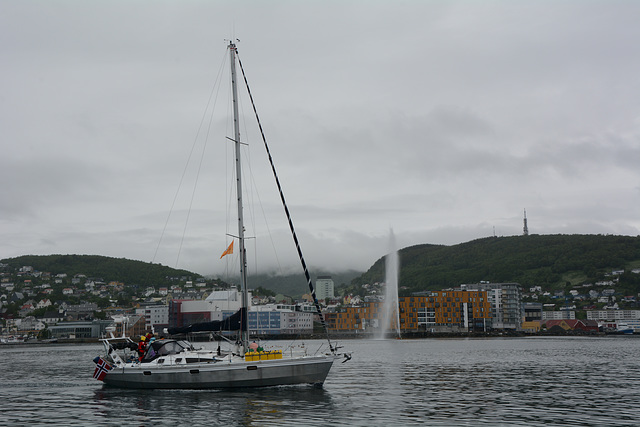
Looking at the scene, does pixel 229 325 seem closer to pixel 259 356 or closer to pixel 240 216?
pixel 259 356

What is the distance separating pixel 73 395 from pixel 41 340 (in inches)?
7088

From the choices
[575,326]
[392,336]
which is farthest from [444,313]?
[575,326]

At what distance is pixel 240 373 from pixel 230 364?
740 mm

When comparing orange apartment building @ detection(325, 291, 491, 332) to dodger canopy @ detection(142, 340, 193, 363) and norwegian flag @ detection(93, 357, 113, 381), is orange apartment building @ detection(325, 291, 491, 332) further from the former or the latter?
dodger canopy @ detection(142, 340, 193, 363)

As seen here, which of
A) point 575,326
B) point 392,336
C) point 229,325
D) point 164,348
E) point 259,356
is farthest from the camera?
point 575,326

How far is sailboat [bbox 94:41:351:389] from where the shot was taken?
33.8 meters

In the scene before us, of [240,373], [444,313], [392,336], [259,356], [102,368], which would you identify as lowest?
[392,336]

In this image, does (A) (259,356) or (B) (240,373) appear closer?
(B) (240,373)

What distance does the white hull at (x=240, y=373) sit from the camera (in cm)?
3362

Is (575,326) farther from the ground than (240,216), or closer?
closer

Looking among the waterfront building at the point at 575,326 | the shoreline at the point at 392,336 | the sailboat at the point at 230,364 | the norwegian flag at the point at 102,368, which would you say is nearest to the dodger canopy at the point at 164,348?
the sailboat at the point at 230,364

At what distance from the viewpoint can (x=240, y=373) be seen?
3362 cm

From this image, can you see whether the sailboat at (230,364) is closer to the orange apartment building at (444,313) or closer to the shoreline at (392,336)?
the shoreline at (392,336)

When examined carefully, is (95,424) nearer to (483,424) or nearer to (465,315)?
(483,424)
